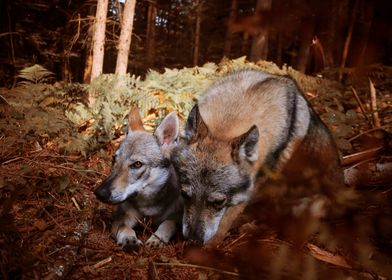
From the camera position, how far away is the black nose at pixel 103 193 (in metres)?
3.41

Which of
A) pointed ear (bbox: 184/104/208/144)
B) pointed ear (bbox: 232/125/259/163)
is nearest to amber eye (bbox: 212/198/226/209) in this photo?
pointed ear (bbox: 232/125/259/163)

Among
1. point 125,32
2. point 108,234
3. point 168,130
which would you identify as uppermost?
point 125,32

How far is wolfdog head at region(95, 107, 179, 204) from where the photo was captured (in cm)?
362

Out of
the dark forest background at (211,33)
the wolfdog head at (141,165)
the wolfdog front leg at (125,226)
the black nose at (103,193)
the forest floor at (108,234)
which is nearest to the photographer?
the dark forest background at (211,33)

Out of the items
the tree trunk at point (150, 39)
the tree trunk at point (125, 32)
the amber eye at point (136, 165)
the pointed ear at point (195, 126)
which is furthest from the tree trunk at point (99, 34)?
the tree trunk at point (150, 39)

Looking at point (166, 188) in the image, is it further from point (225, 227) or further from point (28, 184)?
point (28, 184)

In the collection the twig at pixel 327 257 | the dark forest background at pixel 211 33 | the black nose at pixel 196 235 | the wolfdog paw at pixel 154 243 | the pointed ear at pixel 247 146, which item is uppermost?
the dark forest background at pixel 211 33

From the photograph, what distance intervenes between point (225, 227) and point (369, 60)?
2570 mm

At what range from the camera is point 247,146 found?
3.30 metres

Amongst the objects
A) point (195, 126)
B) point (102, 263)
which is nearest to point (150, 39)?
point (195, 126)

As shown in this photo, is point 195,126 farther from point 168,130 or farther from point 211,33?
point 211,33

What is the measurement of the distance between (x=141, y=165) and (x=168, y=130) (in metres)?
0.67

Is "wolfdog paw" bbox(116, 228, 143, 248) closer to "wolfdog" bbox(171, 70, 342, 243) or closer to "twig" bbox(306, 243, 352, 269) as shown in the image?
"wolfdog" bbox(171, 70, 342, 243)

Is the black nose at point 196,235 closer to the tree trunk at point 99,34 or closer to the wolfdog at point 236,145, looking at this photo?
the wolfdog at point 236,145
